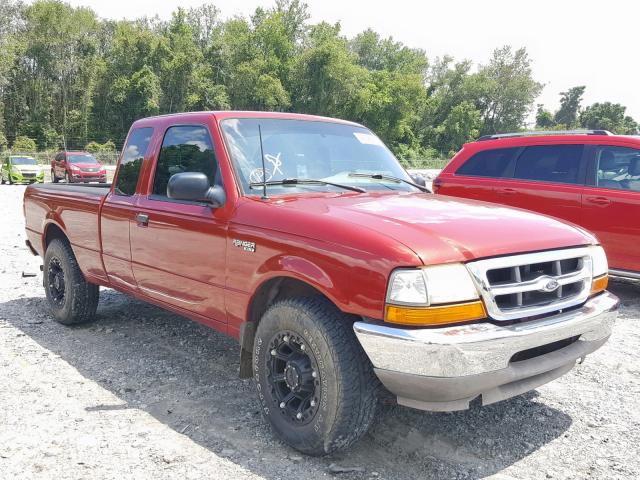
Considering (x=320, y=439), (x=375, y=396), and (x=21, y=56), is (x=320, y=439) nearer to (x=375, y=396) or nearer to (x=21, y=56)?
(x=375, y=396)

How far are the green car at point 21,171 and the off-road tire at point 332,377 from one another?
27705 millimetres

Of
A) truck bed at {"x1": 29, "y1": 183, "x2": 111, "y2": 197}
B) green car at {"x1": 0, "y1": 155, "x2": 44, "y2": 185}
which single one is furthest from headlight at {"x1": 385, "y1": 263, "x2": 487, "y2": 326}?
green car at {"x1": 0, "y1": 155, "x2": 44, "y2": 185}

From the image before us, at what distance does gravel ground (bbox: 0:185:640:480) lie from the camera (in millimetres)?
3074

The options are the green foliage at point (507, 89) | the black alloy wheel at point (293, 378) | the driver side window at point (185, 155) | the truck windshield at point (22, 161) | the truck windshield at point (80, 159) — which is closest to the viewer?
the black alloy wheel at point (293, 378)

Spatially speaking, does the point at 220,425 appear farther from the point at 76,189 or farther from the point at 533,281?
the point at 76,189

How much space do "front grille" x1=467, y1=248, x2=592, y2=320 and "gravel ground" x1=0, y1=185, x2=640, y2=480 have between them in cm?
93

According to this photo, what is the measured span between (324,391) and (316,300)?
1.58 feet

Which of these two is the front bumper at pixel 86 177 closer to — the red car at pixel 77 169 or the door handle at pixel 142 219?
the red car at pixel 77 169

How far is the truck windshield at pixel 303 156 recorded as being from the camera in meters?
3.72

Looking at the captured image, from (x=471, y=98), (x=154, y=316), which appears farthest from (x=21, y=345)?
(x=471, y=98)

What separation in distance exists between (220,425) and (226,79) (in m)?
74.9

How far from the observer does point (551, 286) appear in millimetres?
2924

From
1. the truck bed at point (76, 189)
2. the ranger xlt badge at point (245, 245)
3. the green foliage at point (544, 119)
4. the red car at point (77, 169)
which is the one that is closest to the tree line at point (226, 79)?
the green foliage at point (544, 119)

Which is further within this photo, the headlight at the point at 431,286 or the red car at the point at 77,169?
the red car at the point at 77,169
